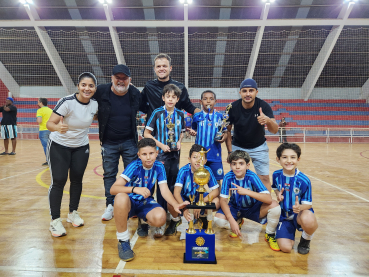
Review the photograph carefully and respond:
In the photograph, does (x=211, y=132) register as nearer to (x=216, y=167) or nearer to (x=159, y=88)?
(x=216, y=167)

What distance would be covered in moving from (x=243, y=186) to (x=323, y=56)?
15230 millimetres

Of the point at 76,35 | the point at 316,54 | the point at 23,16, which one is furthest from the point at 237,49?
the point at 23,16

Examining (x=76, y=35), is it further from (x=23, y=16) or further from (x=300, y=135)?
(x=300, y=135)

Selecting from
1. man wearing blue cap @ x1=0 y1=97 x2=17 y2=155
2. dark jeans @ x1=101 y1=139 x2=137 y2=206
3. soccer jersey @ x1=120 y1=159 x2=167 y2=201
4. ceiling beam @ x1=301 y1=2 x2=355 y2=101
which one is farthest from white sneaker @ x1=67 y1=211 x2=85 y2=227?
ceiling beam @ x1=301 y1=2 x2=355 y2=101

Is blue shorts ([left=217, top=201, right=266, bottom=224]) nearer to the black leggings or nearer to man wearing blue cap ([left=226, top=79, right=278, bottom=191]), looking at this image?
man wearing blue cap ([left=226, top=79, right=278, bottom=191])

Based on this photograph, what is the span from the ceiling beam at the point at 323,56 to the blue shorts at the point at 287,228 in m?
15.0

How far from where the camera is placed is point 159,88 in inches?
123

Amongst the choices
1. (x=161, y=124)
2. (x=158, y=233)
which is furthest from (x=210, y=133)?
(x=158, y=233)

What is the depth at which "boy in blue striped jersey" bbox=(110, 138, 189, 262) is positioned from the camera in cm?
218

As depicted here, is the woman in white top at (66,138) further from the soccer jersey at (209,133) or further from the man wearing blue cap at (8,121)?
the man wearing blue cap at (8,121)

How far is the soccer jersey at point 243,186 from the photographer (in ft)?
8.29

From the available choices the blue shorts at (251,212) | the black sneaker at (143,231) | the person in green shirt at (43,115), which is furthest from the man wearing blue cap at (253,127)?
the person in green shirt at (43,115)

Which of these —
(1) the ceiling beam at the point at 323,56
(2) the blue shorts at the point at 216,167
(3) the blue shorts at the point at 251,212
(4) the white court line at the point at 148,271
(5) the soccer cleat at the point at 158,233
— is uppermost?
(1) the ceiling beam at the point at 323,56

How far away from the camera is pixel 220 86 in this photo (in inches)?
654
